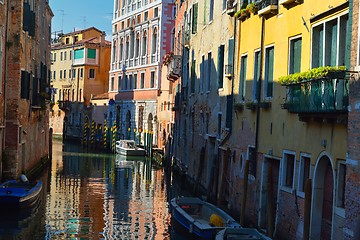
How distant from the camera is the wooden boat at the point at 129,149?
115 ft

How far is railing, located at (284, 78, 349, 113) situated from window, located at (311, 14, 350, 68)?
1.20 feet

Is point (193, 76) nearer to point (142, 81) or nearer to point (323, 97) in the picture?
point (323, 97)

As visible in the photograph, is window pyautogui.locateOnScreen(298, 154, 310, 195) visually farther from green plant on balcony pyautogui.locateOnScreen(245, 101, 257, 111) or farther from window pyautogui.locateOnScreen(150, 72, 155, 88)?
window pyautogui.locateOnScreen(150, 72, 155, 88)

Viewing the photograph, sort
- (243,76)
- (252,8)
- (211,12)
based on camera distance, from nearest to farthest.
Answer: (252,8), (243,76), (211,12)

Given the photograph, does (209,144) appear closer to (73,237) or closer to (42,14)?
(73,237)

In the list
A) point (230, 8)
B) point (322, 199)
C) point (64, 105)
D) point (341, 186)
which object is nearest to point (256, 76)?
point (230, 8)

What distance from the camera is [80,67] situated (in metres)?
50.4

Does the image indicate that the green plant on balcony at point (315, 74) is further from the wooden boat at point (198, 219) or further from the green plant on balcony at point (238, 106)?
the green plant on balcony at point (238, 106)

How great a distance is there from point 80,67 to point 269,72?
1554 inches

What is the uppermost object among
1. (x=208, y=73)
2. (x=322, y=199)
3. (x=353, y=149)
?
(x=208, y=73)

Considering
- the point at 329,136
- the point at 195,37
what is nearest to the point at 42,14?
the point at 195,37

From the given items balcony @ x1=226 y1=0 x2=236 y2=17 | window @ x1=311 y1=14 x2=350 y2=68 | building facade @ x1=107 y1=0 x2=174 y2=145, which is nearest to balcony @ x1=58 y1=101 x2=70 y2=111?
building facade @ x1=107 y1=0 x2=174 y2=145

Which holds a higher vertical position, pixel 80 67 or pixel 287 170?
pixel 80 67

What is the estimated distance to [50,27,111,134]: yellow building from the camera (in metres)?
50.0
